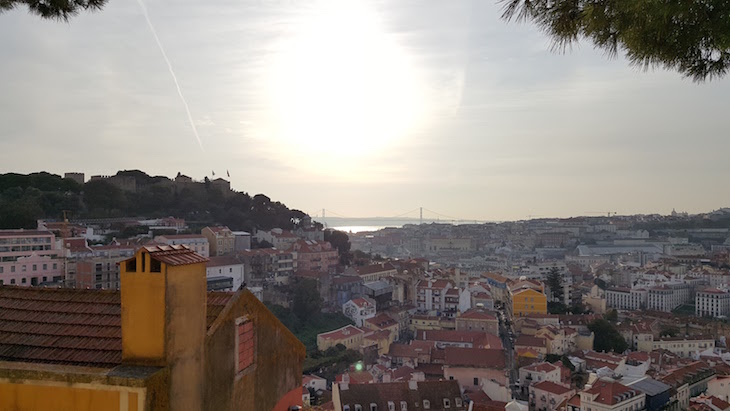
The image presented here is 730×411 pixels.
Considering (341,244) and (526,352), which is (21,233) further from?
(341,244)

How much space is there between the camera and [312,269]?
106 feet

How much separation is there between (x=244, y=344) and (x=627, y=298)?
42571 millimetres

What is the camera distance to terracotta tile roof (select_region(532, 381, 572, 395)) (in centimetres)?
1860

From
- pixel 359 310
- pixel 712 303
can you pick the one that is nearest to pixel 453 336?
pixel 359 310

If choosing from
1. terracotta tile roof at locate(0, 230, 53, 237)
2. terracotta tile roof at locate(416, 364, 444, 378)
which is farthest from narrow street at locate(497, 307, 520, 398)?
terracotta tile roof at locate(0, 230, 53, 237)

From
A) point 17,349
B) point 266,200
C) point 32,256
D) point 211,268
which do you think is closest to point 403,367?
point 211,268

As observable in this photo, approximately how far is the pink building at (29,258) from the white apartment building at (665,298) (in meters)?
36.4

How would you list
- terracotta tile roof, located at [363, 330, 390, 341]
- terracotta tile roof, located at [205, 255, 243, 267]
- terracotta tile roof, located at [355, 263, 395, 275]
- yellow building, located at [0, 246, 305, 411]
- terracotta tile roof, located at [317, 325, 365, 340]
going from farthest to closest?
terracotta tile roof, located at [355, 263, 395, 275]
terracotta tile roof, located at [205, 255, 243, 267]
terracotta tile roof, located at [363, 330, 390, 341]
terracotta tile roof, located at [317, 325, 365, 340]
yellow building, located at [0, 246, 305, 411]

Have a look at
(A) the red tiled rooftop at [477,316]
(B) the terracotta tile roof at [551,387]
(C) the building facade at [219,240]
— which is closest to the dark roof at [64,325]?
(B) the terracotta tile roof at [551,387]

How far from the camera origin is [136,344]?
2418mm

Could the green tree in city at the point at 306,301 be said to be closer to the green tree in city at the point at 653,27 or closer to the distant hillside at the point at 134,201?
the distant hillside at the point at 134,201

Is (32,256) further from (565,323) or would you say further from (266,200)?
(565,323)

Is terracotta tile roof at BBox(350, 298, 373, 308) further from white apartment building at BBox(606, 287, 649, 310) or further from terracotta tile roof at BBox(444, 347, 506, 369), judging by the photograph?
white apartment building at BBox(606, 287, 649, 310)

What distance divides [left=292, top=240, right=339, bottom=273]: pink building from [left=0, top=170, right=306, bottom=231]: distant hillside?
4.65m
